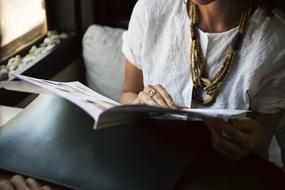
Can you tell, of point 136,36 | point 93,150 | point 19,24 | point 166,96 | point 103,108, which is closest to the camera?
point 103,108

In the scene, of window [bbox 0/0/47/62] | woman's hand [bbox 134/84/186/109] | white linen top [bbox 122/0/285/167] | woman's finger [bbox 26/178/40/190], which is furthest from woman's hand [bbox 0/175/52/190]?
window [bbox 0/0/47/62]

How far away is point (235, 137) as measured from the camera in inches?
33.9

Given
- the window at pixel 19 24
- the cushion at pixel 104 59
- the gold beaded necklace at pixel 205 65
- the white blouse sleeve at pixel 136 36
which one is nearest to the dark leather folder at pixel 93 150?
the gold beaded necklace at pixel 205 65

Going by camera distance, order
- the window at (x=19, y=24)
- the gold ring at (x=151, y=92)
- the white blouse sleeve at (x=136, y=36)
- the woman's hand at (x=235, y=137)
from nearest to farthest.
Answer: the woman's hand at (x=235, y=137) < the gold ring at (x=151, y=92) < the white blouse sleeve at (x=136, y=36) < the window at (x=19, y=24)

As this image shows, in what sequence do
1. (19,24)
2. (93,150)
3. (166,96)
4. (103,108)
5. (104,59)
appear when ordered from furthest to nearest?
(104,59)
(19,24)
(166,96)
(93,150)
(103,108)

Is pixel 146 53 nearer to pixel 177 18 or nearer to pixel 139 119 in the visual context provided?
pixel 177 18

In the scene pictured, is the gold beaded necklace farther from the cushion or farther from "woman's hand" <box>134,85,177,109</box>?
the cushion

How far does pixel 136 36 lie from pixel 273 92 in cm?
36

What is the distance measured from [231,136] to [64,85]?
0.33m

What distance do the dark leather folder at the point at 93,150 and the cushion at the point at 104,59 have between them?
0.74 m

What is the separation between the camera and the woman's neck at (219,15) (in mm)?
1068

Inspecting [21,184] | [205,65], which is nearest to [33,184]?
[21,184]

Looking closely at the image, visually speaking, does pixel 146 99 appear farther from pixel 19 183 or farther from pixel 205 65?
pixel 19 183

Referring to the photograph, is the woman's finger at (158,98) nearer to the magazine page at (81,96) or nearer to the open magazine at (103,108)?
the open magazine at (103,108)
